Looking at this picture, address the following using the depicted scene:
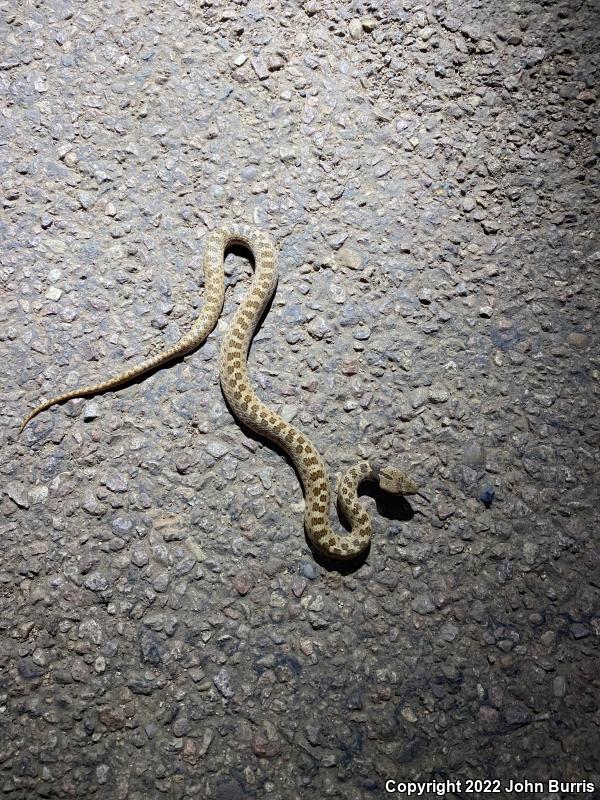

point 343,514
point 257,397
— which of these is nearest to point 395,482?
point 343,514

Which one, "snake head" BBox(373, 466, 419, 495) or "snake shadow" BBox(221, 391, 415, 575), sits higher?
"snake head" BBox(373, 466, 419, 495)

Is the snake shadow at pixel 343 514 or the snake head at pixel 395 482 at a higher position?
the snake head at pixel 395 482

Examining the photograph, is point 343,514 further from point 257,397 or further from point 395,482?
point 257,397

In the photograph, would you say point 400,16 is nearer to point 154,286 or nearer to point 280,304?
point 280,304

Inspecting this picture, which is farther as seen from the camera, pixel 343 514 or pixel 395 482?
pixel 343 514

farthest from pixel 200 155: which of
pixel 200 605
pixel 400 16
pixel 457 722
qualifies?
pixel 457 722

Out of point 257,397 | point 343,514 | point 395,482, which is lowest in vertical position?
point 343,514
